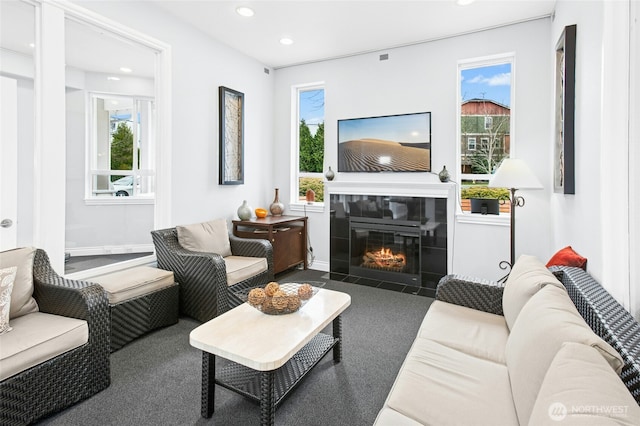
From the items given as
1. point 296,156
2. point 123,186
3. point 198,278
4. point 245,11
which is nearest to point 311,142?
point 296,156

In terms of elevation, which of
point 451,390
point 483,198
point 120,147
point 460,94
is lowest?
point 451,390

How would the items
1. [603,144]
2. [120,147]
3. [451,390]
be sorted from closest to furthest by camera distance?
1. [451,390]
2. [603,144]
3. [120,147]

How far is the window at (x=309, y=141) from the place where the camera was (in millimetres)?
4938

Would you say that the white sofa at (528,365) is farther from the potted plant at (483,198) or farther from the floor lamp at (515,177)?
the potted plant at (483,198)

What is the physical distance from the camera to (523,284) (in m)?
1.76

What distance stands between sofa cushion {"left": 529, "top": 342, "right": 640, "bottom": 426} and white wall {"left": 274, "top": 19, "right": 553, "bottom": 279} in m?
3.06

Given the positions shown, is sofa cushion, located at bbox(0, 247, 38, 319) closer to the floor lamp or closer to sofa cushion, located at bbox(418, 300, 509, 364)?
sofa cushion, located at bbox(418, 300, 509, 364)

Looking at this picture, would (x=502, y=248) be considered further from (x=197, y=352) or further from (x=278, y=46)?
(x=278, y=46)

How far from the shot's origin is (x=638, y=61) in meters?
1.44

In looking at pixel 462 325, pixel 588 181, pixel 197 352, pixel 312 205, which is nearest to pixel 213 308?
pixel 197 352

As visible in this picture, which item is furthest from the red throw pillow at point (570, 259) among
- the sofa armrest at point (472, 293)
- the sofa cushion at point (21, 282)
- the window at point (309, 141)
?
the sofa cushion at point (21, 282)

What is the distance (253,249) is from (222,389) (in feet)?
5.63

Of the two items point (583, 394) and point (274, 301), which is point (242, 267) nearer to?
point (274, 301)

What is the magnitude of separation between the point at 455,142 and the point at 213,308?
3179mm
